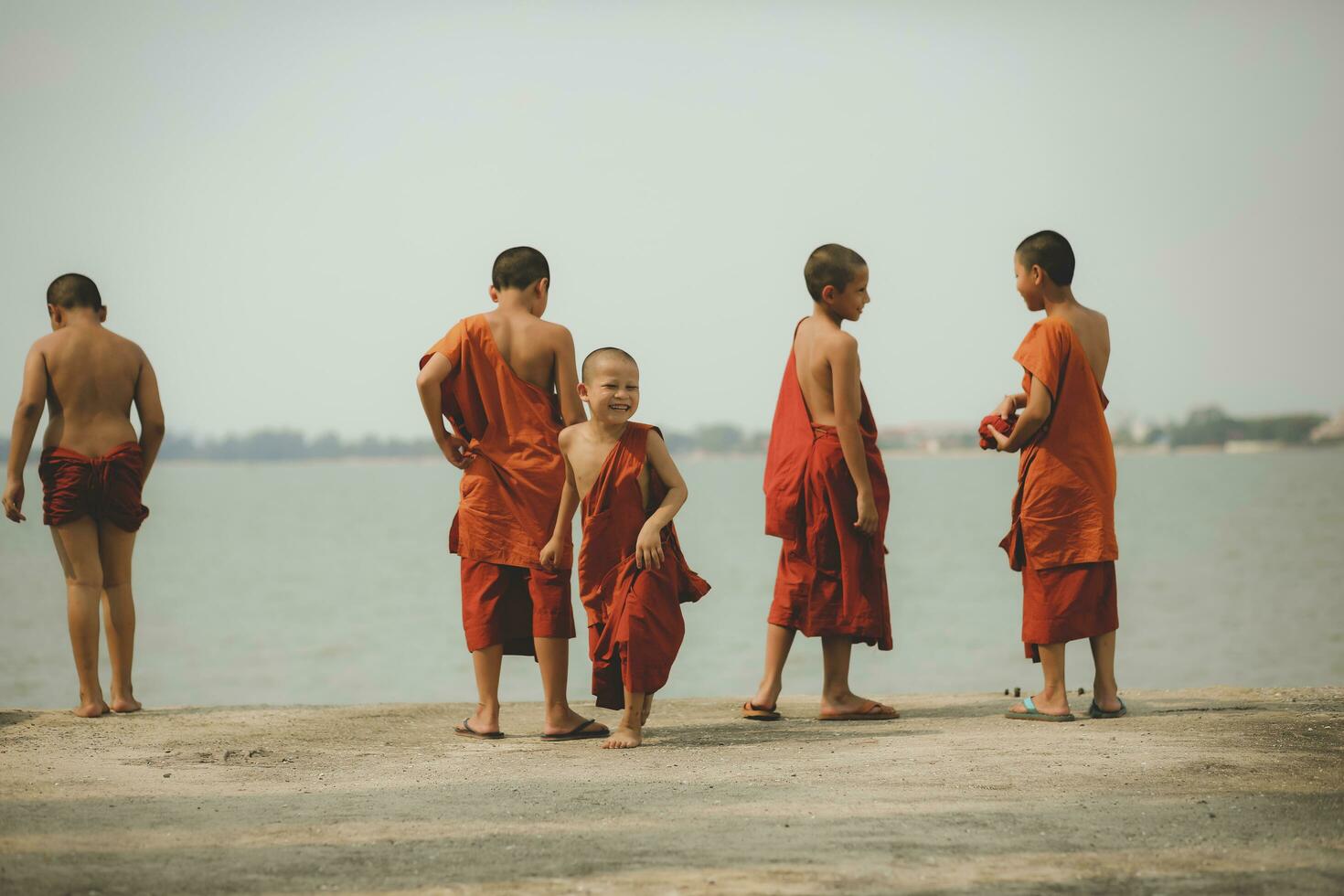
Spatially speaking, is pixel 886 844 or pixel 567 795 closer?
pixel 886 844

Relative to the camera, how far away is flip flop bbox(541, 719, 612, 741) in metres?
6.40

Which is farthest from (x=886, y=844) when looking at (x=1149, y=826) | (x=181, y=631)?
(x=181, y=631)

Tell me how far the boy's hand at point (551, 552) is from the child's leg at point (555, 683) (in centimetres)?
32

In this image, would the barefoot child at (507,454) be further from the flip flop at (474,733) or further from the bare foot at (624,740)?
the bare foot at (624,740)

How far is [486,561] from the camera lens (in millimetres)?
6477

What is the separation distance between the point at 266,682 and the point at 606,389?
24.9 meters

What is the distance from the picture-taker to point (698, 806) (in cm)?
478

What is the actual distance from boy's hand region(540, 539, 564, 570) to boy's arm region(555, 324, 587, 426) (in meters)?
0.52

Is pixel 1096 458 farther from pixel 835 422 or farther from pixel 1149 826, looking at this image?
pixel 1149 826

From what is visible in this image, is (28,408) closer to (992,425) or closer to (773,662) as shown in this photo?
(773,662)

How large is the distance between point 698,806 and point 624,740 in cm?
130

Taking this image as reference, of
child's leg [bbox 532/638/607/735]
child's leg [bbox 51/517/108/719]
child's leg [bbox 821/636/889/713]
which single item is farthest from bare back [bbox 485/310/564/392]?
child's leg [bbox 51/517/108/719]

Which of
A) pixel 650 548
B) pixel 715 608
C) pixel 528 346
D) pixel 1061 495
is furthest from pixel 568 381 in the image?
pixel 715 608

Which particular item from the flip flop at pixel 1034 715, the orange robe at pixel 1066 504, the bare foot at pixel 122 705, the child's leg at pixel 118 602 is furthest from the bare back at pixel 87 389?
the flip flop at pixel 1034 715
